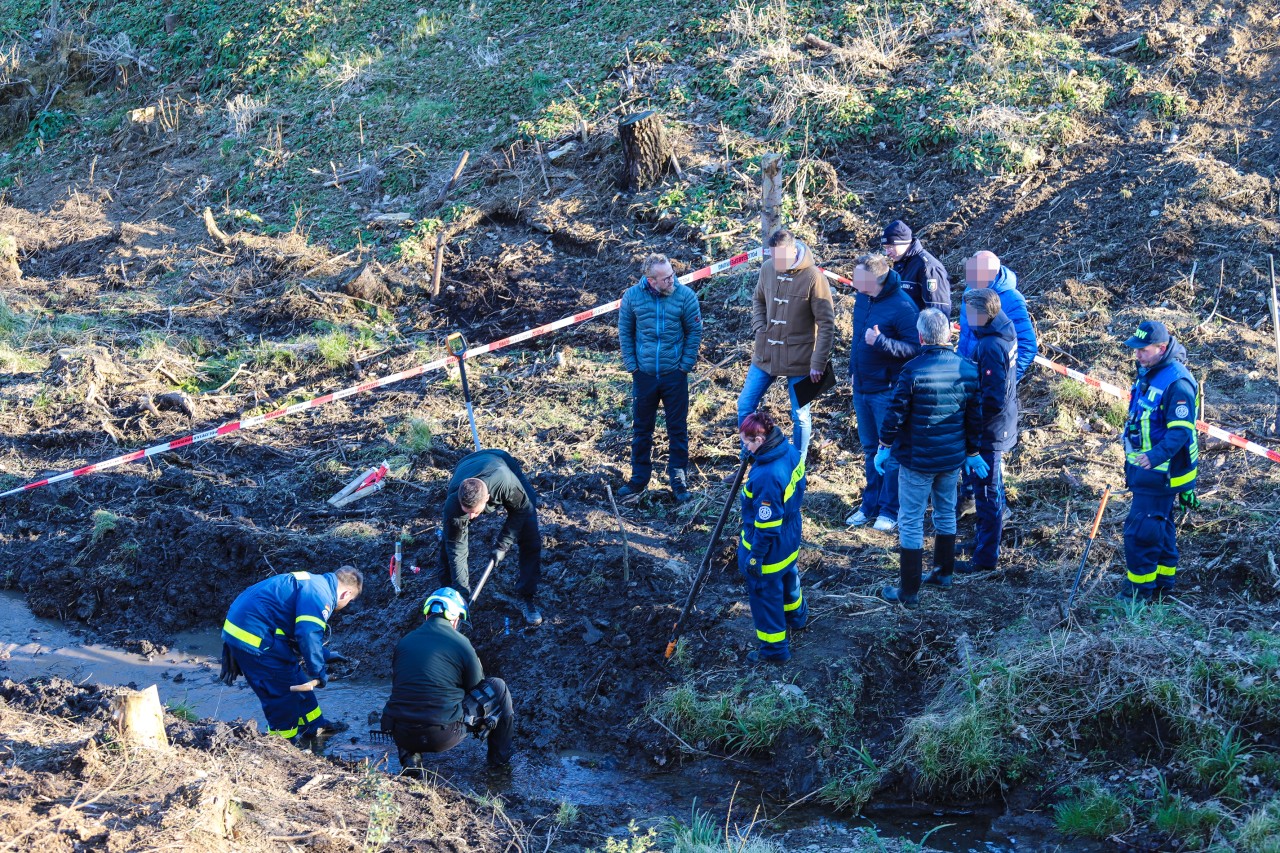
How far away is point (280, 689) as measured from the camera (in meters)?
6.16

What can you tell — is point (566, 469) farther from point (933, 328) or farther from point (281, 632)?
point (933, 328)

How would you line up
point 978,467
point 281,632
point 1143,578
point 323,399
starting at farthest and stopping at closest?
point 323,399 < point 978,467 < point 1143,578 < point 281,632

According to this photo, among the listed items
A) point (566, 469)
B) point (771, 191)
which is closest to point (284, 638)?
point (566, 469)

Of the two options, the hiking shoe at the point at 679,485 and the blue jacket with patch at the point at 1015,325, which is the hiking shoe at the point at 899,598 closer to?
the blue jacket with patch at the point at 1015,325

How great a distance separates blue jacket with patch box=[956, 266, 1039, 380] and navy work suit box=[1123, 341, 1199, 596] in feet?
2.58

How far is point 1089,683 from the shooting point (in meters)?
5.62

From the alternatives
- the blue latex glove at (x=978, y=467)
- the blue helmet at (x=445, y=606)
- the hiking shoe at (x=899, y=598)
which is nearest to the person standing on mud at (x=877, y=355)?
the blue latex glove at (x=978, y=467)

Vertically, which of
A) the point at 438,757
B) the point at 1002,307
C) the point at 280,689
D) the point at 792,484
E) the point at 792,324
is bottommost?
the point at 438,757

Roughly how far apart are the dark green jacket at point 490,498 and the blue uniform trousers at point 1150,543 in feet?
12.3

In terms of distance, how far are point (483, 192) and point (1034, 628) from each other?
9.43 meters

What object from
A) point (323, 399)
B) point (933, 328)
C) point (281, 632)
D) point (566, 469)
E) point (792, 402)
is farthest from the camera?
point (323, 399)

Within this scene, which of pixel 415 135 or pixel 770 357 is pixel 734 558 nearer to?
pixel 770 357

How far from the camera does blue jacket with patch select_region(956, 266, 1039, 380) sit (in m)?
6.80

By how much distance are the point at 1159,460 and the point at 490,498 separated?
3.99 meters
